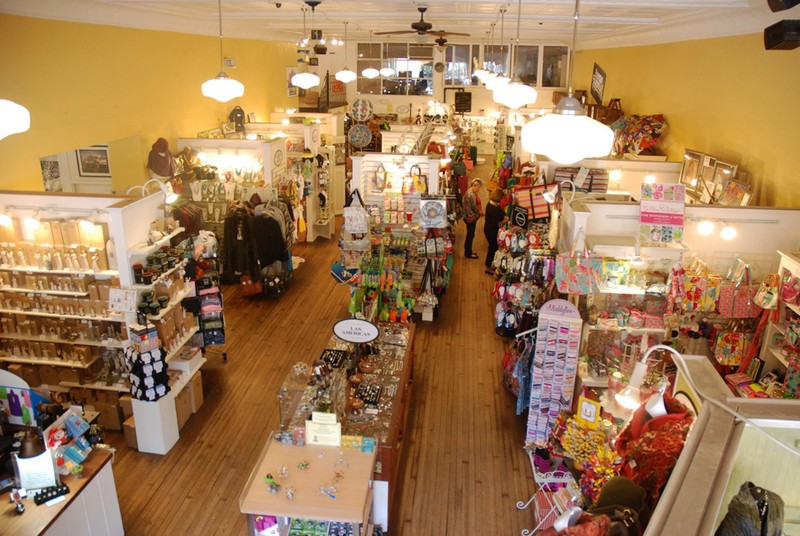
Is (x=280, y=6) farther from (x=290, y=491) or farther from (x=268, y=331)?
(x=290, y=491)

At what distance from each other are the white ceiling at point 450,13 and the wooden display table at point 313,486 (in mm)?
5674

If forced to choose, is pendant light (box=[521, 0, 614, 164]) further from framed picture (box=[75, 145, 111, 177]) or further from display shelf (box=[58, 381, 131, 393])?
framed picture (box=[75, 145, 111, 177])

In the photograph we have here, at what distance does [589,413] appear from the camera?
16.1 feet

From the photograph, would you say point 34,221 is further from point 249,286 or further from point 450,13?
point 450,13

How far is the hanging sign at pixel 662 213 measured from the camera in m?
6.01

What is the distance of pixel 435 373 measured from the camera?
7641 millimetres

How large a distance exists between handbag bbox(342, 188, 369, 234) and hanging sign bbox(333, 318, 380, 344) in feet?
9.66

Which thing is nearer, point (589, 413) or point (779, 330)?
point (589, 413)

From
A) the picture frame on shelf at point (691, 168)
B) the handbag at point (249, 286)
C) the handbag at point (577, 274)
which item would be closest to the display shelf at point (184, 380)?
the handbag at point (249, 286)

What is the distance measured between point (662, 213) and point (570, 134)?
3118mm

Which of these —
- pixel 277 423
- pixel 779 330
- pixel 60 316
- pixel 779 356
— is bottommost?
pixel 277 423

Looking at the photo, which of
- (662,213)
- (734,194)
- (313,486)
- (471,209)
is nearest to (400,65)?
(471,209)

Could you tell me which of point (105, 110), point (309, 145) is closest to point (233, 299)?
point (105, 110)

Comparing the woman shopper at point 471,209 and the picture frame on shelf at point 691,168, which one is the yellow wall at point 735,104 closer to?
the picture frame on shelf at point 691,168
